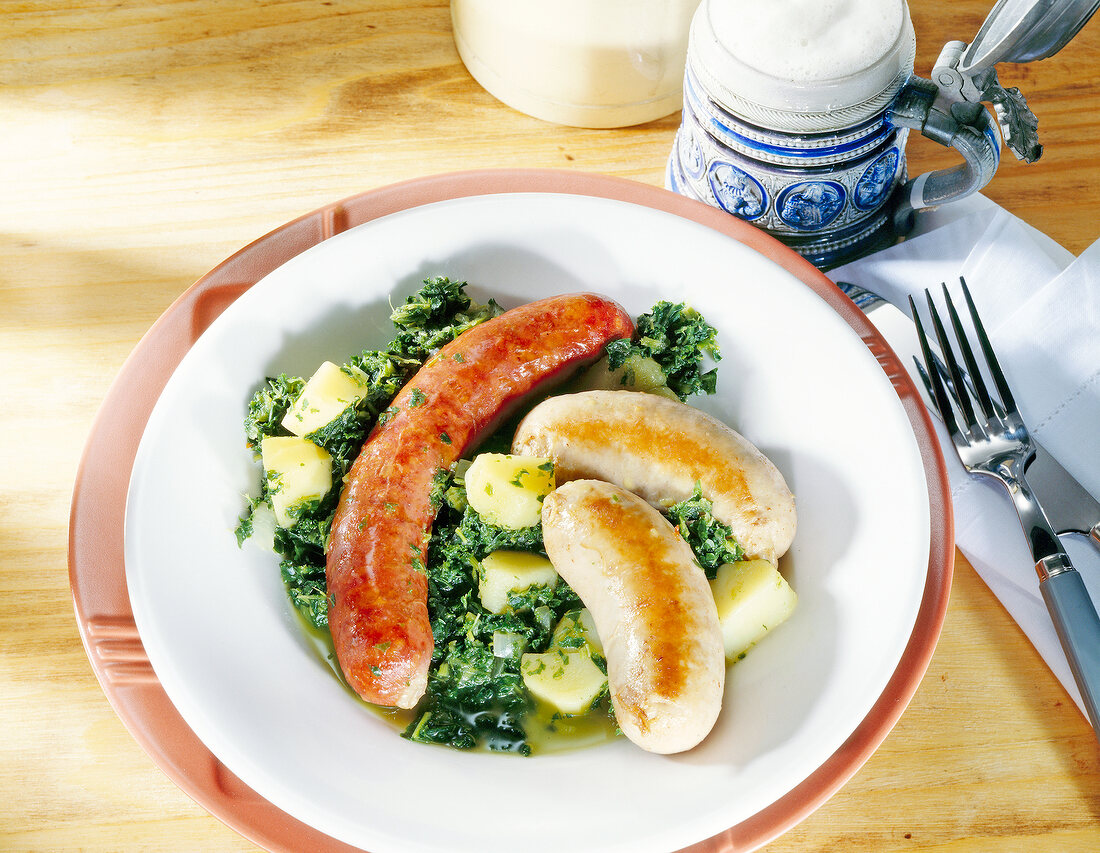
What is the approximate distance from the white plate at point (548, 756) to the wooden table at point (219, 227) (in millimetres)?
303

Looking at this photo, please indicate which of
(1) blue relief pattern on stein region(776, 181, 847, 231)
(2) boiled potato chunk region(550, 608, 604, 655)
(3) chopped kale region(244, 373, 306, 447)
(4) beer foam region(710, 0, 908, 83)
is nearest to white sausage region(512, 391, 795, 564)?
(2) boiled potato chunk region(550, 608, 604, 655)

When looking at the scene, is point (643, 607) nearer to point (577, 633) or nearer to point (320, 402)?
point (577, 633)

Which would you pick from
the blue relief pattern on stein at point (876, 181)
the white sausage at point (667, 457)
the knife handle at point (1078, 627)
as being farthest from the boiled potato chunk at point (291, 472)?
the knife handle at point (1078, 627)

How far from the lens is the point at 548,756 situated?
1.47m

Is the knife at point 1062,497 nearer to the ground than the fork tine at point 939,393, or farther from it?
nearer to the ground

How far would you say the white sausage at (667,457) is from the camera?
1.50 meters

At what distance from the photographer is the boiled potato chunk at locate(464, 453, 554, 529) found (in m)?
1.50

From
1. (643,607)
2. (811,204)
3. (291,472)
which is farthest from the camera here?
(811,204)

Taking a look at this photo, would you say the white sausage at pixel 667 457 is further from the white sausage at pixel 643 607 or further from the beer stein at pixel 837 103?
the beer stein at pixel 837 103

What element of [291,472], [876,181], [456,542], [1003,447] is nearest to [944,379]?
[1003,447]

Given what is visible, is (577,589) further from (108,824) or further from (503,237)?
(108,824)

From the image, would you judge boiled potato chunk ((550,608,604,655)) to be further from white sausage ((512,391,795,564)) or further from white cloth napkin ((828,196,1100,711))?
white cloth napkin ((828,196,1100,711))

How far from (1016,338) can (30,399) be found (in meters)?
2.16

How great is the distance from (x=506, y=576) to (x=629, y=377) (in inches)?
18.8
